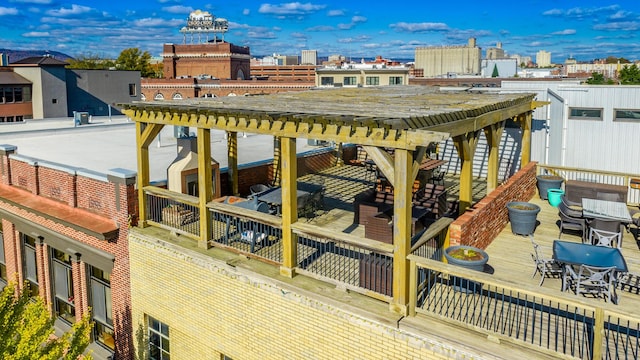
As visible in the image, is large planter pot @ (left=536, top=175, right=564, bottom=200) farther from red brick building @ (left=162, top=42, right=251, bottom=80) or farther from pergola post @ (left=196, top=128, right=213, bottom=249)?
red brick building @ (left=162, top=42, right=251, bottom=80)

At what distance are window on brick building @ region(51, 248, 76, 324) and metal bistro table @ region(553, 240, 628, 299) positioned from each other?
11372mm

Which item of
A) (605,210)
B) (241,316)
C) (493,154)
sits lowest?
(241,316)

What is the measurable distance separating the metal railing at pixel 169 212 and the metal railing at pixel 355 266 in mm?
2975

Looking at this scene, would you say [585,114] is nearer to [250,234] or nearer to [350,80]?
[250,234]

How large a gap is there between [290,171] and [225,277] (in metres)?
2.42

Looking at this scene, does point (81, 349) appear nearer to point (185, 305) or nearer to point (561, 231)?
point (185, 305)

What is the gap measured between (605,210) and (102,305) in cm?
1151

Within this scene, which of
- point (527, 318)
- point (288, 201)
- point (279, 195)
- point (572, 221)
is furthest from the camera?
point (279, 195)

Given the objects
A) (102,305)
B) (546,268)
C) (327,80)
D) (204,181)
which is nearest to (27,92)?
(327,80)

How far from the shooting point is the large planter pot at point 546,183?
1422 cm

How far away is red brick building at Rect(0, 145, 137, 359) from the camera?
11.5 meters

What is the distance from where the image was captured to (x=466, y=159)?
1002 centimetres

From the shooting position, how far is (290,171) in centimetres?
855

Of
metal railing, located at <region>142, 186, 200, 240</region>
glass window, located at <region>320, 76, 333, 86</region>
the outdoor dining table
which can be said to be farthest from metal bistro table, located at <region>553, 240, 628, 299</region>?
glass window, located at <region>320, 76, 333, 86</region>
